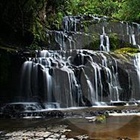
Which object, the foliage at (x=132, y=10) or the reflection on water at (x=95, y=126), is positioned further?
the foliage at (x=132, y=10)

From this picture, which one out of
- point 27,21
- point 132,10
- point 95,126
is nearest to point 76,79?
point 27,21

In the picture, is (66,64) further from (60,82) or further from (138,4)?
(138,4)

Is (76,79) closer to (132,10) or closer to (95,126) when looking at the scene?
(95,126)

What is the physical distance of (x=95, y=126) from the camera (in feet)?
27.0

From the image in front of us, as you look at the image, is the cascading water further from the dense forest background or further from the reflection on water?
the reflection on water

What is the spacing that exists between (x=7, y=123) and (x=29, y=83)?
3.86 meters

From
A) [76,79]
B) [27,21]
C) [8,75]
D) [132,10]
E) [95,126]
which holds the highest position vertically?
[132,10]

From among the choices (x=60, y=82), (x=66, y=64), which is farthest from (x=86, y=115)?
(x=66, y=64)

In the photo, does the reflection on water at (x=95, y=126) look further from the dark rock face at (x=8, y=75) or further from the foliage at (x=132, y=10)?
the foliage at (x=132, y=10)

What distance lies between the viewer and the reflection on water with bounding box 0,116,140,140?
711cm

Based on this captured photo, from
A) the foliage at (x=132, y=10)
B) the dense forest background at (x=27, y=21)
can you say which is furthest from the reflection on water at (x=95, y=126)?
the foliage at (x=132, y=10)

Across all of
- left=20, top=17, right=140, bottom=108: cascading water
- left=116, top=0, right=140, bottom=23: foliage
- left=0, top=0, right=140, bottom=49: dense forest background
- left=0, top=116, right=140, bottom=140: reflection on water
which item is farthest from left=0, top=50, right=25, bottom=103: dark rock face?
left=116, top=0, right=140, bottom=23: foliage

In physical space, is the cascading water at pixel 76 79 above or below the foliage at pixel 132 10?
below

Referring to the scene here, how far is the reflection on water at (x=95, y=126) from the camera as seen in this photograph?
7111mm
